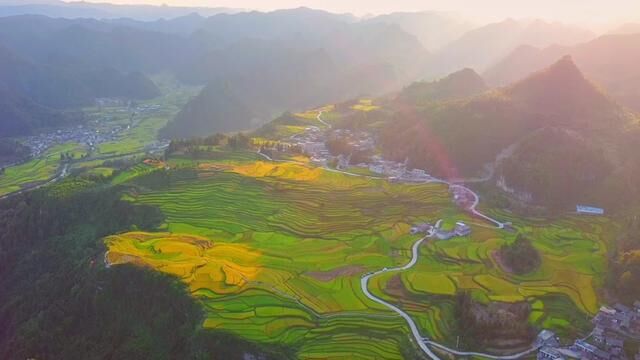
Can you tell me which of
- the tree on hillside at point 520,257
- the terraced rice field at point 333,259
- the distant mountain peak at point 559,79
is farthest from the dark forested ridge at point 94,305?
the distant mountain peak at point 559,79

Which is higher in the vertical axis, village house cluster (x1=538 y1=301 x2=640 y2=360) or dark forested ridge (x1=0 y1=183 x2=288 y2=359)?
village house cluster (x1=538 y1=301 x2=640 y2=360)

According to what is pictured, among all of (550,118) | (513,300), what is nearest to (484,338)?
(513,300)

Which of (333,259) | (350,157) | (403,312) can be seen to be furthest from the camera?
(350,157)

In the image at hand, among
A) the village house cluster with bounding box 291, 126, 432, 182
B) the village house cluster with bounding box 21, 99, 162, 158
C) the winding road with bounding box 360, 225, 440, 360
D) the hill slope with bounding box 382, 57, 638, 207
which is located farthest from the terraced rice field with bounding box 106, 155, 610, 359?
the village house cluster with bounding box 21, 99, 162, 158

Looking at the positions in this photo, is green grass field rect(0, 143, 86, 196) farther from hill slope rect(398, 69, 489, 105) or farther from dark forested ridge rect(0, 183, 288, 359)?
hill slope rect(398, 69, 489, 105)

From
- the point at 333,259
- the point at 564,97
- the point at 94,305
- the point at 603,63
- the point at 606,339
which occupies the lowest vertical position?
the point at 94,305

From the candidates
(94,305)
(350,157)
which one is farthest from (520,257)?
(350,157)

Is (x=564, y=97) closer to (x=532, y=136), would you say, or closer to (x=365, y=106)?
(x=532, y=136)
